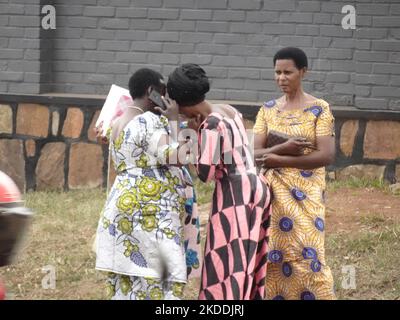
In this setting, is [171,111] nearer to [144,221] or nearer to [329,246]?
[144,221]

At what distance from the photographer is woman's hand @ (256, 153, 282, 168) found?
5621 mm

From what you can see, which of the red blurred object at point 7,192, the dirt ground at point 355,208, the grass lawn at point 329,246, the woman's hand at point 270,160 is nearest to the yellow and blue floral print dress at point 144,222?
the woman's hand at point 270,160

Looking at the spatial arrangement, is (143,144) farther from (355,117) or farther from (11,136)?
(11,136)

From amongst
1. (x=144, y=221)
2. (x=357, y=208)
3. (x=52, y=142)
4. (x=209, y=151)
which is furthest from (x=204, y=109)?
(x=52, y=142)

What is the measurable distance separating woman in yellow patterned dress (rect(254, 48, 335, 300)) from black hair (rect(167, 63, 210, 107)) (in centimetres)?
67

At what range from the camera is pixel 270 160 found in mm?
5629

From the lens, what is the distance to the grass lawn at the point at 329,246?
22.1ft

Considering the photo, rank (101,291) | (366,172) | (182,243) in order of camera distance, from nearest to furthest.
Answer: (182,243) < (101,291) < (366,172)

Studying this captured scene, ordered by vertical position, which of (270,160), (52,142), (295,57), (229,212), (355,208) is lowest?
(355,208)

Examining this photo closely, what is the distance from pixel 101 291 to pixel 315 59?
11.1 ft

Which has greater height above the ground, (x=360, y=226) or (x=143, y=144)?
(x=143, y=144)

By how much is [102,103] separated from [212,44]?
1198 mm
